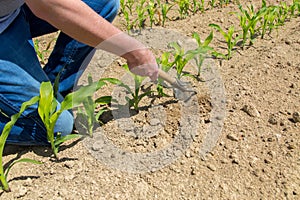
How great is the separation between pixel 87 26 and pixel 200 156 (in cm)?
85

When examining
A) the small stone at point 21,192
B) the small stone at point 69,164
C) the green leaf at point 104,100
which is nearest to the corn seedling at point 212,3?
the green leaf at point 104,100

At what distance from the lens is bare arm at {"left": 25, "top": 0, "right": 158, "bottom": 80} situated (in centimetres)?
135

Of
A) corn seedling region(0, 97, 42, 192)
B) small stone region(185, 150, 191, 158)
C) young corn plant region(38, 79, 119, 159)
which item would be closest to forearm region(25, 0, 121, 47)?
young corn plant region(38, 79, 119, 159)

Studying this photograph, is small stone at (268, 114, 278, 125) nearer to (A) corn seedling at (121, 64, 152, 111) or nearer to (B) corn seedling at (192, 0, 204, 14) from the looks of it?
(A) corn seedling at (121, 64, 152, 111)

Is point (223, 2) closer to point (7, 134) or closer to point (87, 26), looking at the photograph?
point (87, 26)

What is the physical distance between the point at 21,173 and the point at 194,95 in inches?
41.8

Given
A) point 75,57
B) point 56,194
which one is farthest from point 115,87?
point 56,194

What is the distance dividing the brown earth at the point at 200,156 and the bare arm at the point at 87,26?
511 millimetres

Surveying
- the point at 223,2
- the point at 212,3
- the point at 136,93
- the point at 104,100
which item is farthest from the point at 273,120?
the point at 223,2

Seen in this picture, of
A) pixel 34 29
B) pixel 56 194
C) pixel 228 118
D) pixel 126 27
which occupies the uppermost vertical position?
pixel 34 29

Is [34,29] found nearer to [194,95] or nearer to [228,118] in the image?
[194,95]

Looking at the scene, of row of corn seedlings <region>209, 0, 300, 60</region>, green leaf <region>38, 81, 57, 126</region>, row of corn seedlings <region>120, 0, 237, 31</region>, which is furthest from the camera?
row of corn seedlings <region>120, 0, 237, 31</region>

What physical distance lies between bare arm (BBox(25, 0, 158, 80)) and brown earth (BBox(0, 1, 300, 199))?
51 centimetres

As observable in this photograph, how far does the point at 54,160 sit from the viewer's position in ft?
5.75
